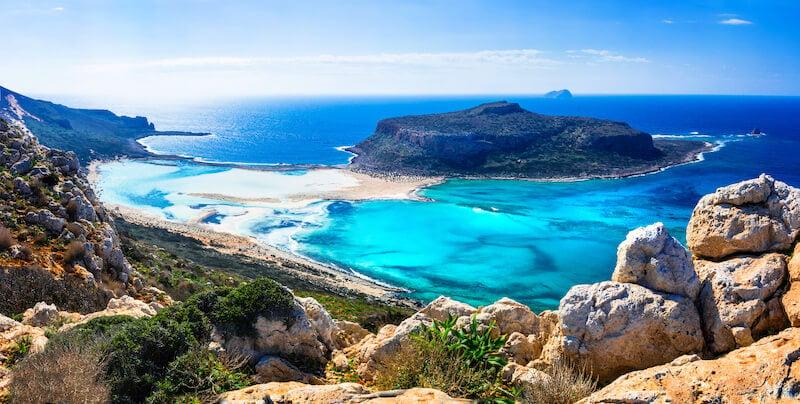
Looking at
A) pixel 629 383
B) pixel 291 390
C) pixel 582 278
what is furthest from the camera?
pixel 582 278

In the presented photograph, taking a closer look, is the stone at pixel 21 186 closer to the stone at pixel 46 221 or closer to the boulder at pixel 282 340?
the stone at pixel 46 221

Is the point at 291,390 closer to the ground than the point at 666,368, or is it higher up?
closer to the ground

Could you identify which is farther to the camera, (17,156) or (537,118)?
(537,118)

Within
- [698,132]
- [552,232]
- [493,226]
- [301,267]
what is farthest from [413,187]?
[698,132]

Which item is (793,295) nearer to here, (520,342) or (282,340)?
(520,342)

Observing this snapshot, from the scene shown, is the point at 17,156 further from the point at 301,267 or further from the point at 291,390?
the point at 301,267

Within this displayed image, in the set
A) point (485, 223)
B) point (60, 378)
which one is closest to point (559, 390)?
point (60, 378)
